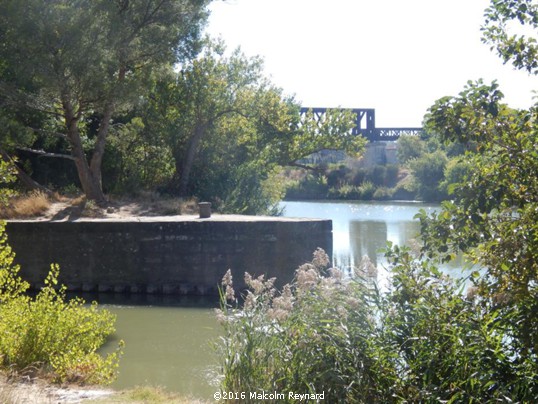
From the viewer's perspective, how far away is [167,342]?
1297cm

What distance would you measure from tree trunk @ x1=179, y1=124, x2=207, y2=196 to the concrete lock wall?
283 inches

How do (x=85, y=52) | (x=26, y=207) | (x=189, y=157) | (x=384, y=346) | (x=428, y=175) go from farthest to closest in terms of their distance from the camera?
1. (x=428, y=175)
2. (x=189, y=157)
3. (x=26, y=207)
4. (x=85, y=52)
5. (x=384, y=346)

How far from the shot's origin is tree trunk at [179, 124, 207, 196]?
83.7 feet

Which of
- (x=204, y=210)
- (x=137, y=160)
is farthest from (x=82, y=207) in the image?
(x=137, y=160)

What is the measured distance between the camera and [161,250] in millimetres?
18000

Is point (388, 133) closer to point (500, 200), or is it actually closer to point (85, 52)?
point (85, 52)

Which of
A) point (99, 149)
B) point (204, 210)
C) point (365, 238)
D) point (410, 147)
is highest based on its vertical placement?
point (410, 147)

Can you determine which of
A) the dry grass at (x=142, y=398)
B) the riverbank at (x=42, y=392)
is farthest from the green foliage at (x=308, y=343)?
the riverbank at (x=42, y=392)

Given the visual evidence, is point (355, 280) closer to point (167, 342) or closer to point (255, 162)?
point (167, 342)

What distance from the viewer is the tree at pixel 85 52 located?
62.6ft

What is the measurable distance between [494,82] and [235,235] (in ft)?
40.8

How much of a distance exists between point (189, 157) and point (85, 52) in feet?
23.4

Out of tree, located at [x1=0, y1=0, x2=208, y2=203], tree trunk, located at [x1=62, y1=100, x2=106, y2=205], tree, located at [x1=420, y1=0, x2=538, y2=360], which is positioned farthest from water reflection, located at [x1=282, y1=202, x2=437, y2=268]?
tree, located at [x1=420, y1=0, x2=538, y2=360]

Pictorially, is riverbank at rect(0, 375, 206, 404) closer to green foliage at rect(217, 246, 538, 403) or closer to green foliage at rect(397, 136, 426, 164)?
green foliage at rect(217, 246, 538, 403)
